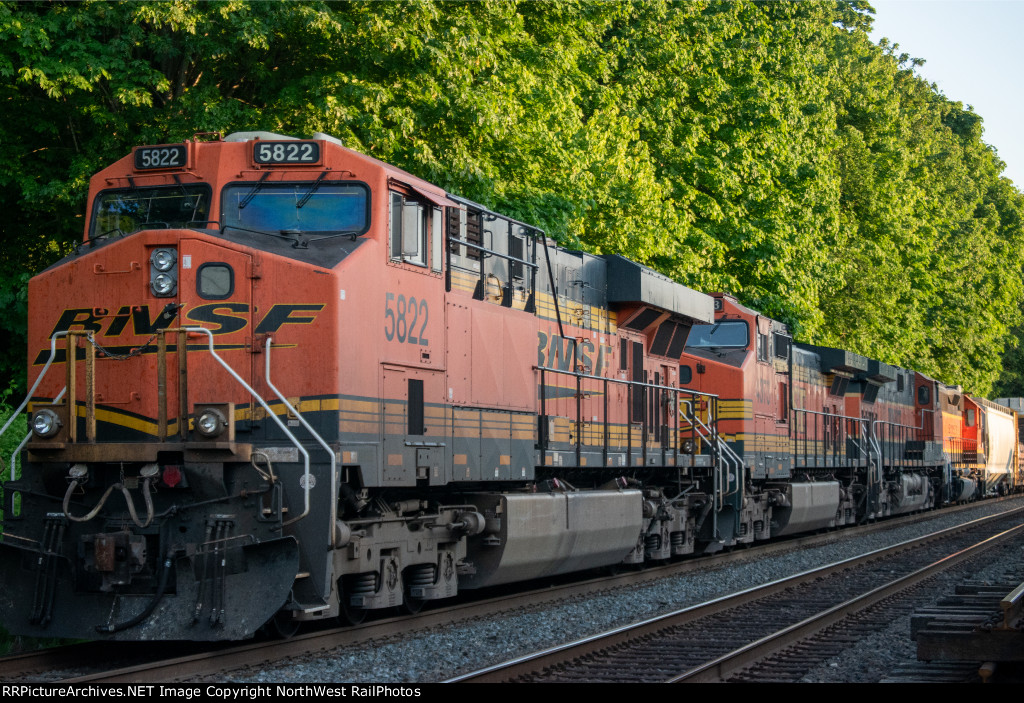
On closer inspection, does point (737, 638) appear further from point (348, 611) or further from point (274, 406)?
point (274, 406)

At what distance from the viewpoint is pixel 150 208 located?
9125mm

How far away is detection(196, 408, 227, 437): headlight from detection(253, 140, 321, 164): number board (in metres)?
2.14

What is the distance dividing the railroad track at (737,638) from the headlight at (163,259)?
12.3 ft

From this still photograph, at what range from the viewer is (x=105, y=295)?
28.0 feet

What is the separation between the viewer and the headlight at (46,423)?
821 centimetres

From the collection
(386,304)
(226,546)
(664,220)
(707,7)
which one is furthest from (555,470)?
(707,7)

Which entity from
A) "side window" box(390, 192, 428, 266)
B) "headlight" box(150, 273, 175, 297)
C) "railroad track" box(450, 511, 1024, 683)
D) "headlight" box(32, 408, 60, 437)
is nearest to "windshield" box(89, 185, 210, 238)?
"headlight" box(150, 273, 175, 297)

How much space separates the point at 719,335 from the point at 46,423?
12.5 meters

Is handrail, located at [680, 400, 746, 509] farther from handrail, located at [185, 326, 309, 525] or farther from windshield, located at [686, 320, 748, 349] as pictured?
handrail, located at [185, 326, 309, 525]

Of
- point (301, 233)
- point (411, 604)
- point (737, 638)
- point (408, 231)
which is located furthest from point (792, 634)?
point (301, 233)

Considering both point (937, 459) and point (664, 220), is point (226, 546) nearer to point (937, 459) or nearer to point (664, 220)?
point (664, 220)

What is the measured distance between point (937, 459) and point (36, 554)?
1139 inches

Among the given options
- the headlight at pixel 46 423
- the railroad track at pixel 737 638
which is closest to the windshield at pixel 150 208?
the headlight at pixel 46 423

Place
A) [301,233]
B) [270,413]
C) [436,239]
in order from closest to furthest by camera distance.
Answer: [270,413]
[301,233]
[436,239]
